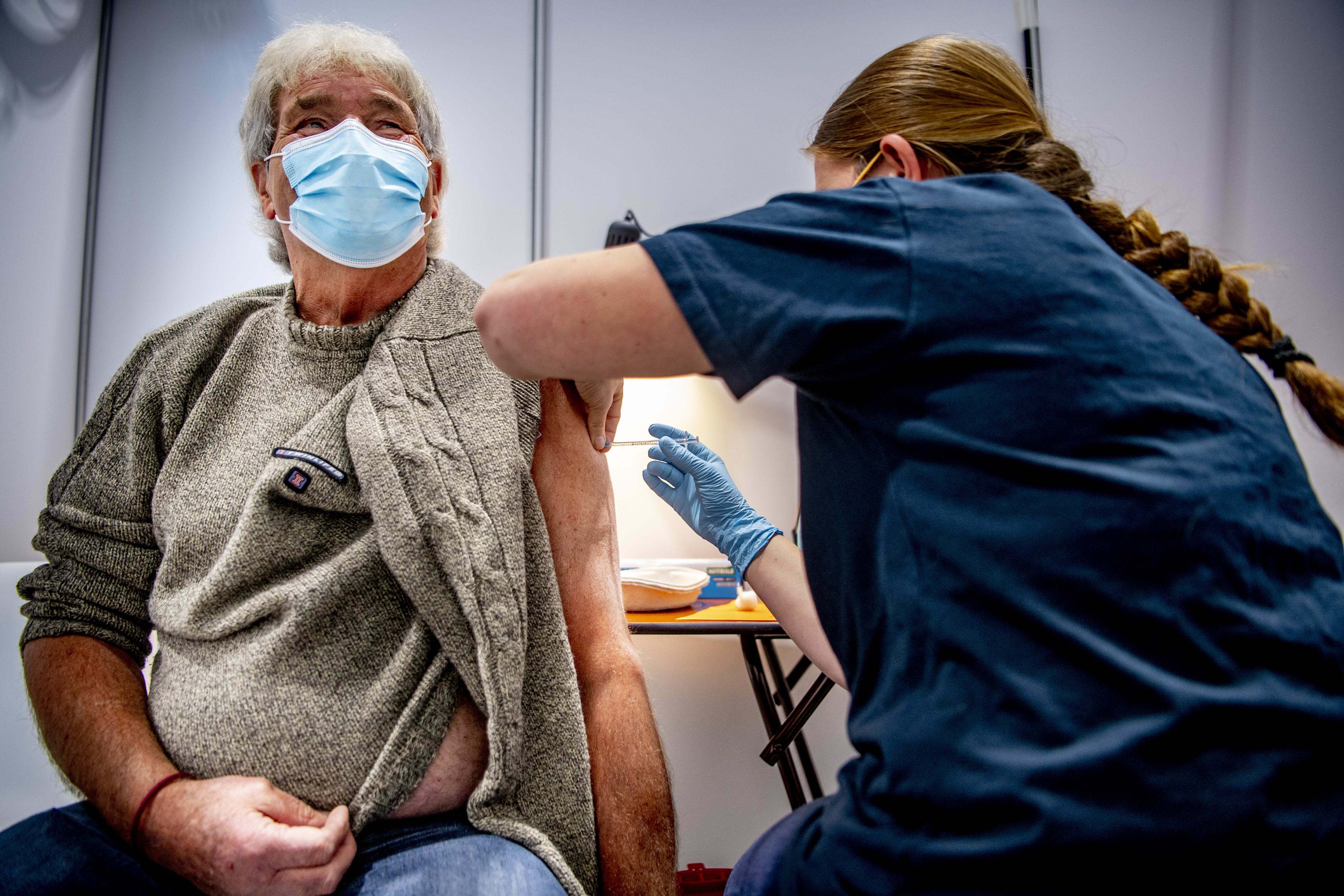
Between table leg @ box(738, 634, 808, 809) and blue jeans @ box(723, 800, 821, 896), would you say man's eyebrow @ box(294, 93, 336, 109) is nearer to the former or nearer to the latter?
blue jeans @ box(723, 800, 821, 896)

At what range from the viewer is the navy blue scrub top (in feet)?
1.51

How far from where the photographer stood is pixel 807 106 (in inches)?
98.5

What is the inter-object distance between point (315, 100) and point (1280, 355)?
4.36ft

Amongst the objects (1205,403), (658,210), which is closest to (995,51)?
(1205,403)

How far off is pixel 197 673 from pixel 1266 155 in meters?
3.22

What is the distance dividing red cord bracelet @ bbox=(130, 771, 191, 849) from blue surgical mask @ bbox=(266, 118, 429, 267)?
735 millimetres

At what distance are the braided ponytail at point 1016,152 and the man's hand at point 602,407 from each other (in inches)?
17.3

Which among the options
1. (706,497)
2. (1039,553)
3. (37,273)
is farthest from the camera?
(37,273)

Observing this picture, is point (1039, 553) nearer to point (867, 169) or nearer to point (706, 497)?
point (867, 169)

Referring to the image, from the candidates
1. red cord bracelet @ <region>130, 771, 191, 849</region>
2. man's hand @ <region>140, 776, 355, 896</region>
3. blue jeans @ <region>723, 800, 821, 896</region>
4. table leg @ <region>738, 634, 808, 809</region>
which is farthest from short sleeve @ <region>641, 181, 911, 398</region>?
table leg @ <region>738, 634, 808, 809</region>

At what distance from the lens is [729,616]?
1.76 meters

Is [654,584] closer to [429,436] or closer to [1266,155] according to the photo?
[429,436]

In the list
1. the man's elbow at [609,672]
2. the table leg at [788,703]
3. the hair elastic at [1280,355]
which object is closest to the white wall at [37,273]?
the man's elbow at [609,672]

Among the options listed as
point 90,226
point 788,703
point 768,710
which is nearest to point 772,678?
point 788,703
